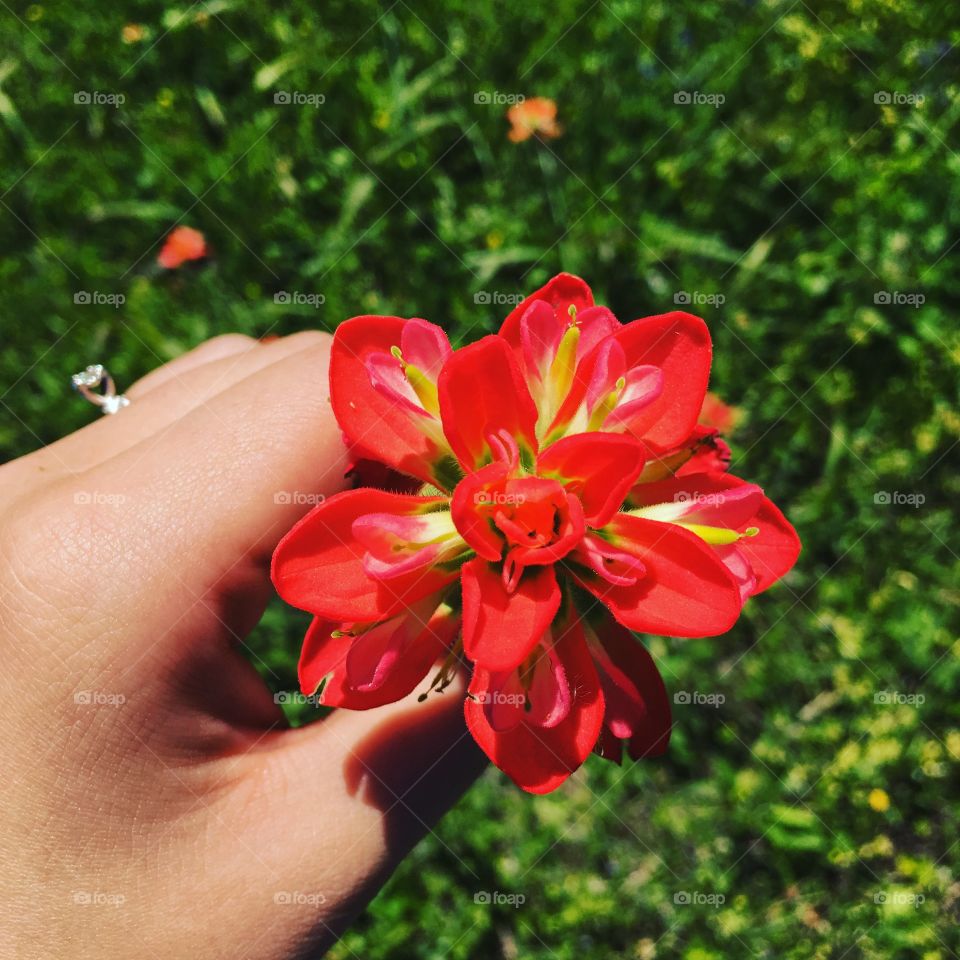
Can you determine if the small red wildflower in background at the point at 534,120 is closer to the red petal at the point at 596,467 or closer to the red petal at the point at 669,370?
the red petal at the point at 669,370

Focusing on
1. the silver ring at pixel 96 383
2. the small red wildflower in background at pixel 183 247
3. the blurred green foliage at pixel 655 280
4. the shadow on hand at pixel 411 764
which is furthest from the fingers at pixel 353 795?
the small red wildflower in background at pixel 183 247

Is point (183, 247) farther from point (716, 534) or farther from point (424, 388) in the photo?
point (716, 534)

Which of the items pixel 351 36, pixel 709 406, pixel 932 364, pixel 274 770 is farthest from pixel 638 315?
pixel 274 770

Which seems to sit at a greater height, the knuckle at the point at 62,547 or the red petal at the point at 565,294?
the red petal at the point at 565,294

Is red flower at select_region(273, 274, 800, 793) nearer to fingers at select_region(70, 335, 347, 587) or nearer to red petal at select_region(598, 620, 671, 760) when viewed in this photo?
red petal at select_region(598, 620, 671, 760)

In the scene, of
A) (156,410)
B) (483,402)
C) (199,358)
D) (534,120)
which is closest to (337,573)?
(483,402)
